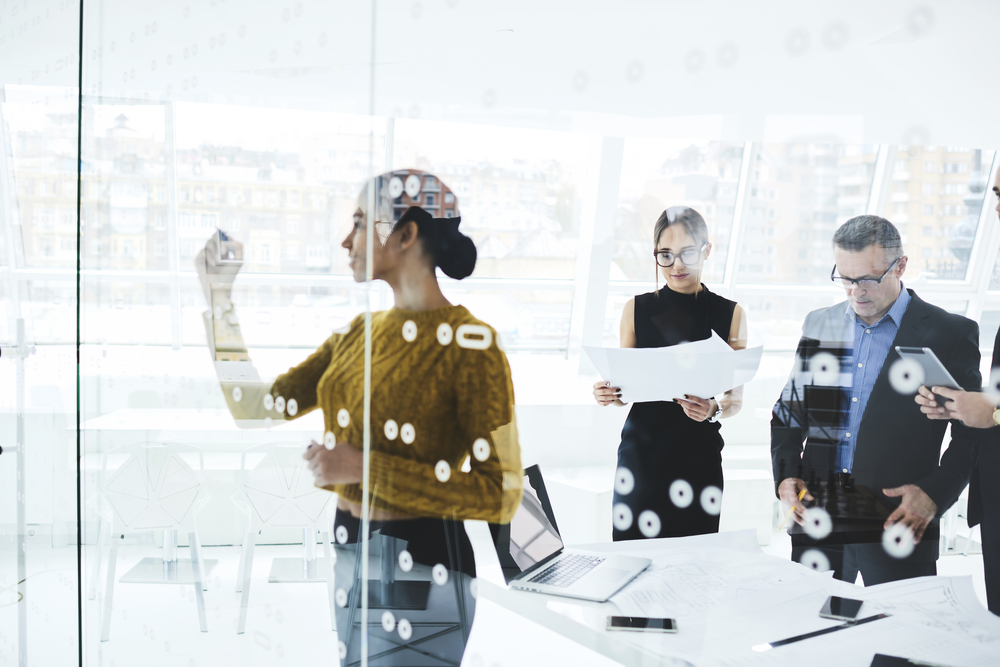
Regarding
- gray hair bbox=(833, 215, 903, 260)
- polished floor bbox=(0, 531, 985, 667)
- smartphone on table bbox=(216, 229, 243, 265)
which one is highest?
gray hair bbox=(833, 215, 903, 260)

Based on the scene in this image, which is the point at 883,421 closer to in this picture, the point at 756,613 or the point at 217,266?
the point at 756,613

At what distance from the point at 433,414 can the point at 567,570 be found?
1.09ft

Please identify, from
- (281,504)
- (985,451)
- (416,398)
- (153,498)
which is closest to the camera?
(985,451)

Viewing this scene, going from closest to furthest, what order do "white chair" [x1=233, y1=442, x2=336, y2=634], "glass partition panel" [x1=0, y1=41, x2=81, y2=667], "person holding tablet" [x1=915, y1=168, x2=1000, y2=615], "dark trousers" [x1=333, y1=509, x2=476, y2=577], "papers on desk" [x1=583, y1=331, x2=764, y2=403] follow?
1. "person holding tablet" [x1=915, y1=168, x2=1000, y2=615]
2. "papers on desk" [x1=583, y1=331, x2=764, y2=403]
3. "dark trousers" [x1=333, y1=509, x2=476, y2=577]
4. "white chair" [x1=233, y1=442, x2=336, y2=634]
5. "glass partition panel" [x1=0, y1=41, x2=81, y2=667]

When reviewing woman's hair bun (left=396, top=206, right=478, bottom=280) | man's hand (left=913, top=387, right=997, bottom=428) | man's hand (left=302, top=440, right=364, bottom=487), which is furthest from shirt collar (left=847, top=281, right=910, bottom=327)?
man's hand (left=302, top=440, right=364, bottom=487)

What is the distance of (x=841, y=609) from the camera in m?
0.91

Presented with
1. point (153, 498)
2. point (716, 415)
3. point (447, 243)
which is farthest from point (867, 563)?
point (153, 498)

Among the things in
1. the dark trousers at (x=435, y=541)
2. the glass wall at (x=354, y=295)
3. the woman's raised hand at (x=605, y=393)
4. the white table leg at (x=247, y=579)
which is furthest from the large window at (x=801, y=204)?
the white table leg at (x=247, y=579)

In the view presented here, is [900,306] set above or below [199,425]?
above

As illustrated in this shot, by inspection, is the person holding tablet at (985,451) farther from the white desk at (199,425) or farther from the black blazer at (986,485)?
the white desk at (199,425)

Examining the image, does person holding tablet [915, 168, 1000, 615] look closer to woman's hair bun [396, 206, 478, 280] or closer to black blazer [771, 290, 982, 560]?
black blazer [771, 290, 982, 560]

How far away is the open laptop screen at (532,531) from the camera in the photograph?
1.02m

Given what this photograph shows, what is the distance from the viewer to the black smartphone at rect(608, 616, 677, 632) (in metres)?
0.94

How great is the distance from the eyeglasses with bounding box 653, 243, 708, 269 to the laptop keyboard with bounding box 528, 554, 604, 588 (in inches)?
18.9
